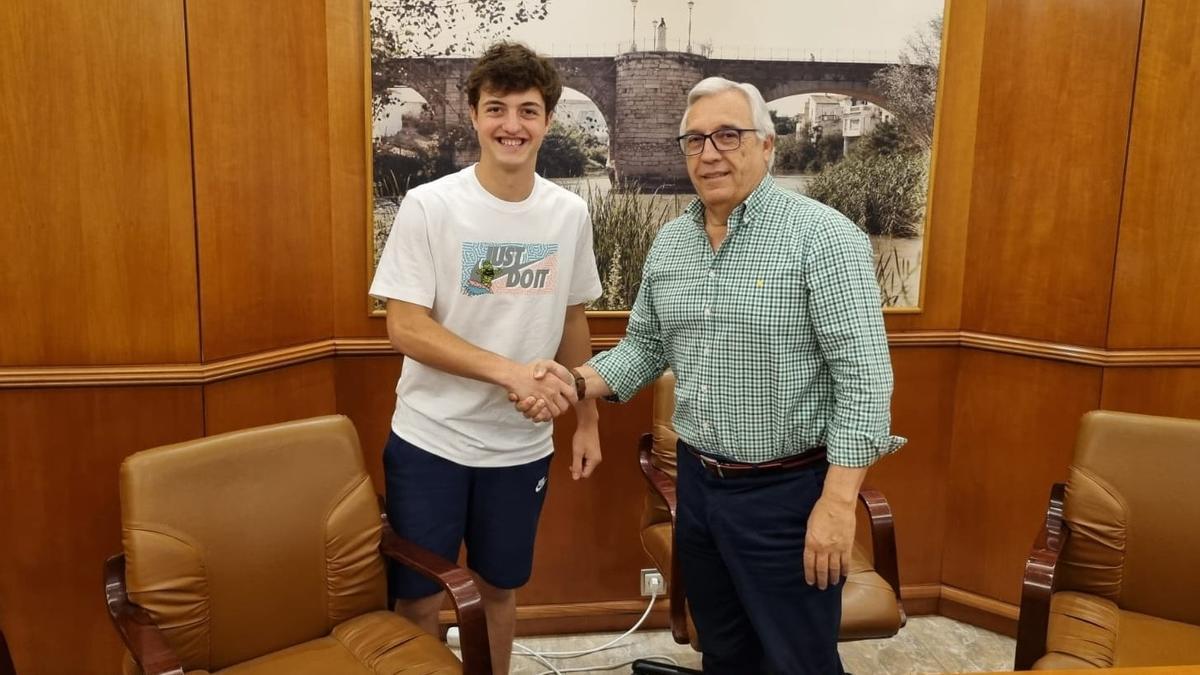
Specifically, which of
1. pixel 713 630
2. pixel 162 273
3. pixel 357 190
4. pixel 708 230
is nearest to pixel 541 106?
pixel 708 230

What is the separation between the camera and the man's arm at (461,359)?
1866mm

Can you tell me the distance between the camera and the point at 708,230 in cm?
174

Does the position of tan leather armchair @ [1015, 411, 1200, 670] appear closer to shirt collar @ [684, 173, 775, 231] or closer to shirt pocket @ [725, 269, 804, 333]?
shirt pocket @ [725, 269, 804, 333]

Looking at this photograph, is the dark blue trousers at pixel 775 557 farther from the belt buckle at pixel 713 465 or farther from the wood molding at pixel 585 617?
the wood molding at pixel 585 617

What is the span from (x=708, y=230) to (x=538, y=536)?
147 centimetres

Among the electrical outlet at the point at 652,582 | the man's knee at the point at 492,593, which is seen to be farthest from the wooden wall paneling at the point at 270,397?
the electrical outlet at the point at 652,582

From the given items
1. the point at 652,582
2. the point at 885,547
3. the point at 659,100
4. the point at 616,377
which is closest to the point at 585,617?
the point at 652,582

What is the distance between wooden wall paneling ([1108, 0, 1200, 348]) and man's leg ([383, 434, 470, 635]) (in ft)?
6.69

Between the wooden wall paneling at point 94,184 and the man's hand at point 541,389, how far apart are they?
0.97 metres

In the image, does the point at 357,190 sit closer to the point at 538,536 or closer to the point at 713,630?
the point at 538,536

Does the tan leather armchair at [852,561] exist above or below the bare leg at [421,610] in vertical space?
above

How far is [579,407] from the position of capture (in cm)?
219

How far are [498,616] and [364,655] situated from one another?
45 centimetres

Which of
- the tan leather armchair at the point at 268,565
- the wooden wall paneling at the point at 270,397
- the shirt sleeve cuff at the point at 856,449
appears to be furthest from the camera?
the wooden wall paneling at the point at 270,397
